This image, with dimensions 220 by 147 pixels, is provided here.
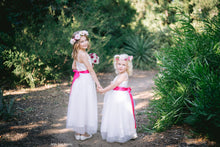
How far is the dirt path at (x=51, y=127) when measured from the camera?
3135mm

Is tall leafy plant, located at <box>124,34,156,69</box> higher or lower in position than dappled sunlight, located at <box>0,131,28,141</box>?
higher

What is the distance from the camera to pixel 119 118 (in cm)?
308

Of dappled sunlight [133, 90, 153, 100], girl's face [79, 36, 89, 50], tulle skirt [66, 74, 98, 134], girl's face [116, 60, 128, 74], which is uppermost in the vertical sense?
girl's face [79, 36, 89, 50]

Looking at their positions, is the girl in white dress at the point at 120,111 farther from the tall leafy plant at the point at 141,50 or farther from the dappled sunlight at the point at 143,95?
the tall leafy plant at the point at 141,50

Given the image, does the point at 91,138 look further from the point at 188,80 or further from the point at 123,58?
the point at 188,80

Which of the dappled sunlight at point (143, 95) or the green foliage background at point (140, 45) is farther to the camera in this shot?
the dappled sunlight at point (143, 95)

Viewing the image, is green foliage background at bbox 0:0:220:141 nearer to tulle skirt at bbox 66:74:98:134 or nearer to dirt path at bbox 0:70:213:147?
dirt path at bbox 0:70:213:147

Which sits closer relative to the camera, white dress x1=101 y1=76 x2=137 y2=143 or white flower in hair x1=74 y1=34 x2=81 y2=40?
white dress x1=101 y1=76 x2=137 y2=143

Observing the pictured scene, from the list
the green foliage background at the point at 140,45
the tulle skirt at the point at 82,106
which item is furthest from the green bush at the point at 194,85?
the tulle skirt at the point at 82,106

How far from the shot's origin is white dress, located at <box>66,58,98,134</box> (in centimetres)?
330

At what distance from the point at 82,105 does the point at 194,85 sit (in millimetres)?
2074

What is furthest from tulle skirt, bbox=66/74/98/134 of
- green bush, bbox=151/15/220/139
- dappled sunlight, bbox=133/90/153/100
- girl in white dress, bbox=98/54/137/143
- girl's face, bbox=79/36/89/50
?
dappled sunlight, bbox=133/90/153/100

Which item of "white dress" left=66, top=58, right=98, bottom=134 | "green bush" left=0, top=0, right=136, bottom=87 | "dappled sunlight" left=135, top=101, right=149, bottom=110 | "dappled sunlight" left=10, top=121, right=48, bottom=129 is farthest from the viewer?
"green bush" left=0, top=0, right=136, bottom=87

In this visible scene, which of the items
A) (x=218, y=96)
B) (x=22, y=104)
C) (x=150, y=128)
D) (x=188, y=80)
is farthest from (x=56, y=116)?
(x=218, y=96)
